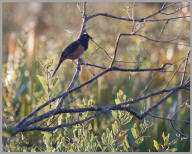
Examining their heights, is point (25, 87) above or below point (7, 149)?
above

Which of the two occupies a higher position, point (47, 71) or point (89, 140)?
point (47, 71)

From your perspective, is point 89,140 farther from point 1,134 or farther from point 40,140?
point 40,140

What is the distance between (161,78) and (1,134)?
4079 mm

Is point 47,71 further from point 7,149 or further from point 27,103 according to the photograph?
point 27,103

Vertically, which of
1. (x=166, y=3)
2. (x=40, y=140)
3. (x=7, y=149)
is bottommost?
(x=40, y=140)

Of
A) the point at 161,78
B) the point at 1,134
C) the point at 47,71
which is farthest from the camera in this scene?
the point at 161,78

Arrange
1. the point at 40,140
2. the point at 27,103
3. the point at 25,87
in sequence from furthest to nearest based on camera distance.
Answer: the point at 25,87
the point at 27,103
the point at 40,140

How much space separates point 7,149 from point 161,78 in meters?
3.46

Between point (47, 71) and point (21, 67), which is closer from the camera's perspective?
point (47, 71)

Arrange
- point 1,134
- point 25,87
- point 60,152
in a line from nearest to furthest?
point 1,134 < point 60,152 < point 25,87

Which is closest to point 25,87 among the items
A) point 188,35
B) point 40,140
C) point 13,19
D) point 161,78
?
point 40,140

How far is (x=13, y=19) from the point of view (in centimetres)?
1323

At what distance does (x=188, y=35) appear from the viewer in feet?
9.18

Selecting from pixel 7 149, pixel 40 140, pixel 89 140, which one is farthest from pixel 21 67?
pixel 89 140
